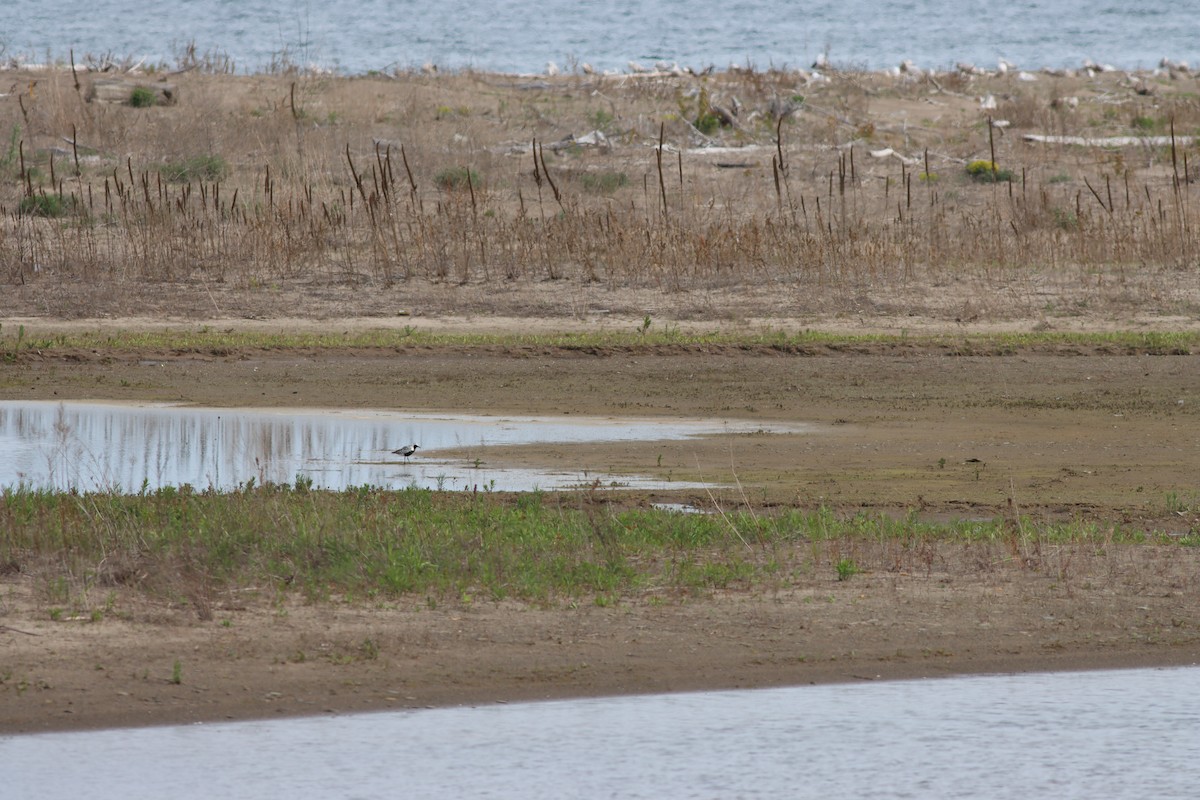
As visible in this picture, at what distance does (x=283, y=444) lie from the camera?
13641 millimetres

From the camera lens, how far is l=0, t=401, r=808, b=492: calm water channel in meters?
11.9

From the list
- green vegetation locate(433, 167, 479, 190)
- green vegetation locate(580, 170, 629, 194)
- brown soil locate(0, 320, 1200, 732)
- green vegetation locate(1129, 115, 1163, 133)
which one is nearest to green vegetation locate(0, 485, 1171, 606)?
brown soil locate(0, 320, 1200, 732)

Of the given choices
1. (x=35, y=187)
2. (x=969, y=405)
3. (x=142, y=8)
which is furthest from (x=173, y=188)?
(x=142, y=8)

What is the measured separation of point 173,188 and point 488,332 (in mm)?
8552

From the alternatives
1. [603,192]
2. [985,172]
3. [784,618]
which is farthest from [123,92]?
[784,618]

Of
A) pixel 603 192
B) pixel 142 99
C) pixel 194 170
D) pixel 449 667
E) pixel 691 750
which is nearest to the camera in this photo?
pixel 691 750

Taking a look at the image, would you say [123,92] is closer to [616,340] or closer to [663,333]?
[663,333]

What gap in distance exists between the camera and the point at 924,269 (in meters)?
21.8

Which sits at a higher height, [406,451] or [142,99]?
[142,99]

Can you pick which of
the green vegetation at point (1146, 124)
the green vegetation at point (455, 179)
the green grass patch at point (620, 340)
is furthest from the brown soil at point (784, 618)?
the green vegetation at point (1146, 124)

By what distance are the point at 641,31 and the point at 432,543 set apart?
69195mm

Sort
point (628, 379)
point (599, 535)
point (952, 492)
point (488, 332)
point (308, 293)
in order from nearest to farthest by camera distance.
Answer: point (599, 535) < point (952, 492) < point (628, 379) < point (488, 332) < point (308, 293)

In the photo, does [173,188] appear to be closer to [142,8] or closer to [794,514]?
[794,514]

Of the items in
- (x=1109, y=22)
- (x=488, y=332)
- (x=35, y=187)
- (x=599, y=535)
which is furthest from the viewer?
(x=1109, y=22)
